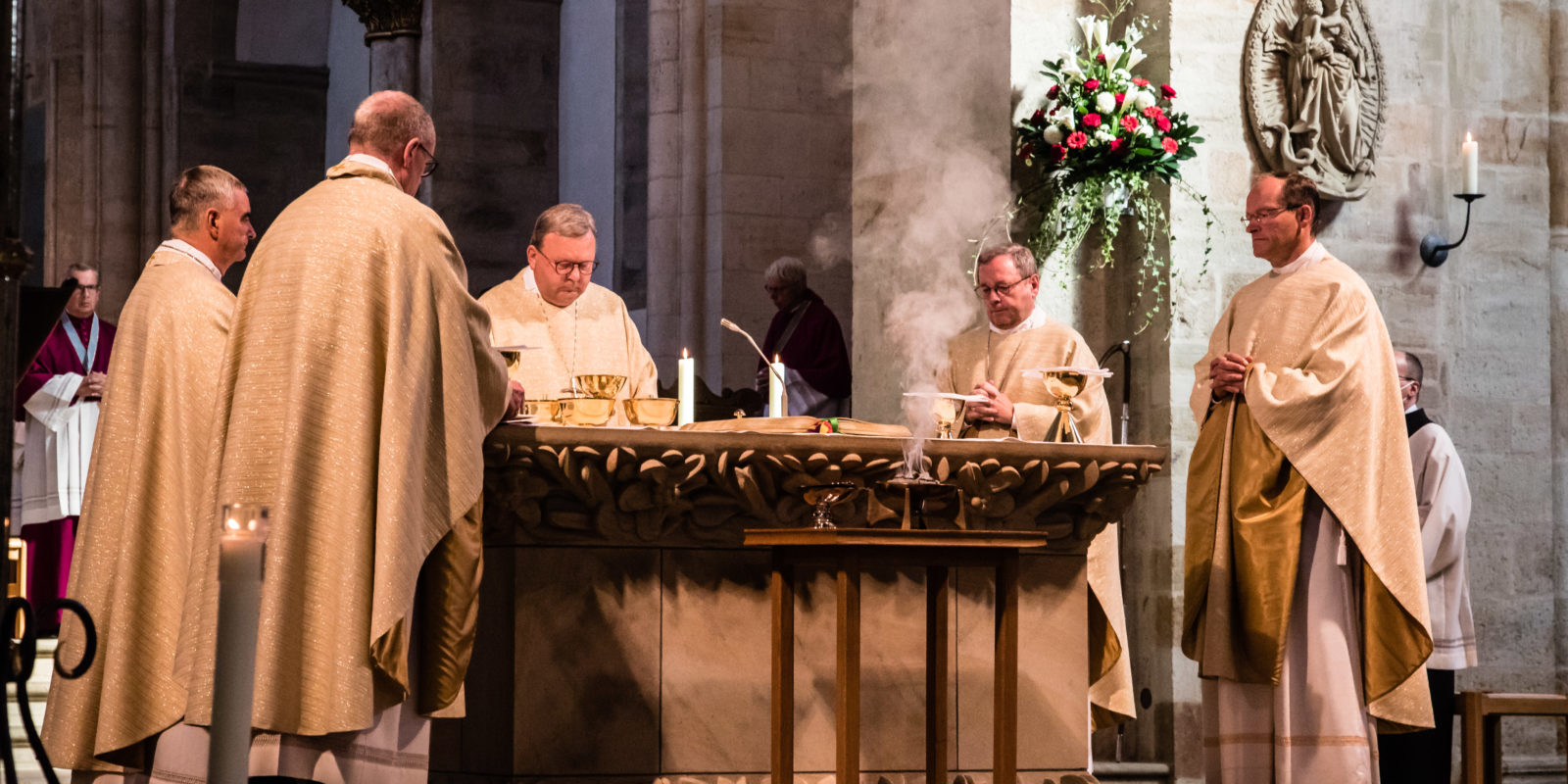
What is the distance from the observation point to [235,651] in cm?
204

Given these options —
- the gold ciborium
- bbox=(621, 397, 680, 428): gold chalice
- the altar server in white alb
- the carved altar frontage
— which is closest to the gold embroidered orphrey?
the altar server in white alb

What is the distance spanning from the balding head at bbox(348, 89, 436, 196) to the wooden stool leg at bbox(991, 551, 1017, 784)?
1626mm

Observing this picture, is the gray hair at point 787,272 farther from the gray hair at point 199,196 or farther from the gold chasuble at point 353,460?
the gold chasuble at point 353,460

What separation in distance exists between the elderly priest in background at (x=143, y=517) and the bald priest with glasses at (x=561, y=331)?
1.48 meters

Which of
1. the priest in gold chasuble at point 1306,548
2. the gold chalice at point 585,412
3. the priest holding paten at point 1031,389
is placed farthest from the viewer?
the priest holding paten at point 1031,389

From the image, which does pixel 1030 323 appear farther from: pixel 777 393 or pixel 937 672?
pixel 937 672

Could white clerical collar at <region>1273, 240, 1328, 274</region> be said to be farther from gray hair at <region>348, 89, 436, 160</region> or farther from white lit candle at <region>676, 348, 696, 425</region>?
gray hair at <region>348, 89, 436, 160</region>

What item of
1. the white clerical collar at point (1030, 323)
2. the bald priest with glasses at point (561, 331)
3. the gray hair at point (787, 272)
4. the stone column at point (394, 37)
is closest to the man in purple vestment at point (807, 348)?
the gray hair at point (787, 272)

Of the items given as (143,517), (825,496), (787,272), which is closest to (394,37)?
(787,272)

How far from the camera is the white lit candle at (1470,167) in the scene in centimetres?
746

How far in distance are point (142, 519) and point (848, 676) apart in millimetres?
1848

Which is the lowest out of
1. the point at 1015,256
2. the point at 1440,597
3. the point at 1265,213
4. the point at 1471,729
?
the point at 1471,729

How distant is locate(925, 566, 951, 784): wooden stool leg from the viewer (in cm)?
417

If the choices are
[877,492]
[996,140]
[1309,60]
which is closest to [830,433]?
[877,492]
